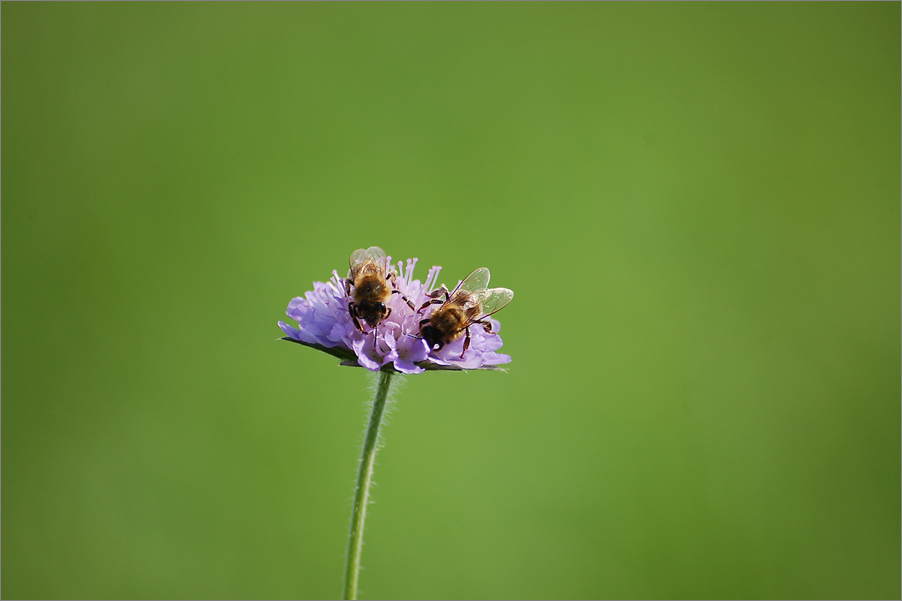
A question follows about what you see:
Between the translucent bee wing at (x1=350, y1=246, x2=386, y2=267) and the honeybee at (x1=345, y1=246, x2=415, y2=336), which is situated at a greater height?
the translucent bee wing at (x1=350, y1=246, x2=386, y2=267)

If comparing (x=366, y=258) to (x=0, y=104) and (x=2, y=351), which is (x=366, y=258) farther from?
(x=0, y=104)

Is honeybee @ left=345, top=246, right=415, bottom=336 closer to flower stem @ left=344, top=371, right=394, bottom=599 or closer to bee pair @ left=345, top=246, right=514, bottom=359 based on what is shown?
bee pair @ left=345, top=246, right=514, bottom=359

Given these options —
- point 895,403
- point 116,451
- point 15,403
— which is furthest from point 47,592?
point 895,403

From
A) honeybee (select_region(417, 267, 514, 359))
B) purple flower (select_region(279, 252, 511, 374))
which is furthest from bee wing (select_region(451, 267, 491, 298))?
purple flower (select_region(279, 252, 511, 374))

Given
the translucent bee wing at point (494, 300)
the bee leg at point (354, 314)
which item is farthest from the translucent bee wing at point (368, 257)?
the translucent bee wing at point (494, 300)

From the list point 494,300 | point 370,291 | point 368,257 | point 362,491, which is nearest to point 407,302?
point 370,291

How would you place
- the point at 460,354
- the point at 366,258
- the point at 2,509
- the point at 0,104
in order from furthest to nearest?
the point at 0,104
the point at 2,509
the point at 366,258
the point at 460,354
